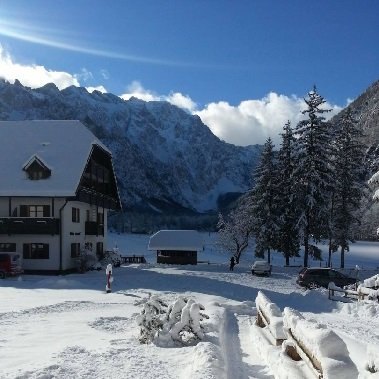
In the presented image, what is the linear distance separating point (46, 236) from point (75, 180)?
4592 mm

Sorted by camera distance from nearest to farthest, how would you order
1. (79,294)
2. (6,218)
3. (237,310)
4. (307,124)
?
(237,310)
(79,294)
(6,218)
(307,124)

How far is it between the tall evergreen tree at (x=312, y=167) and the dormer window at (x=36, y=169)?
21.5 m

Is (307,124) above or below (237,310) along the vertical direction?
above

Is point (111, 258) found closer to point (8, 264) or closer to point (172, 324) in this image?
point (8, 264)

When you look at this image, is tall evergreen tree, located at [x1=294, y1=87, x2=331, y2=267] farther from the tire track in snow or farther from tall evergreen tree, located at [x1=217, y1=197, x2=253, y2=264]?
the tire track in snow

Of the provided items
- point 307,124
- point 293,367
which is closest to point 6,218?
point 307,124

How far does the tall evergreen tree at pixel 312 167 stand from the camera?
149 ft

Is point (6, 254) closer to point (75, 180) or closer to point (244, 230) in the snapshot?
point (75, 180)

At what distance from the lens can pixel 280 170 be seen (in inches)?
2069

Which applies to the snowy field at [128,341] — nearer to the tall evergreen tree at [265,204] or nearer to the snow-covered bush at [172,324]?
the snow-covered bush at [172,324]

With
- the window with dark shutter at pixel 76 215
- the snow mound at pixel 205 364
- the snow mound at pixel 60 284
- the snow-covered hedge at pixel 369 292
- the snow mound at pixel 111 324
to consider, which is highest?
the window with dark shutter at pixel 76 215

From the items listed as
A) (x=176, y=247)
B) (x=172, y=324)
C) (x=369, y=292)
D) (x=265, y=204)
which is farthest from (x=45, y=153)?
(x=172, y=324)

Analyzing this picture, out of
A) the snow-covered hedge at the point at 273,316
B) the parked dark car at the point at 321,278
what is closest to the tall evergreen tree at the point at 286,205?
the parked dark car at the point at 321,278

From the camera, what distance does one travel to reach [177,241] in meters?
57.0
